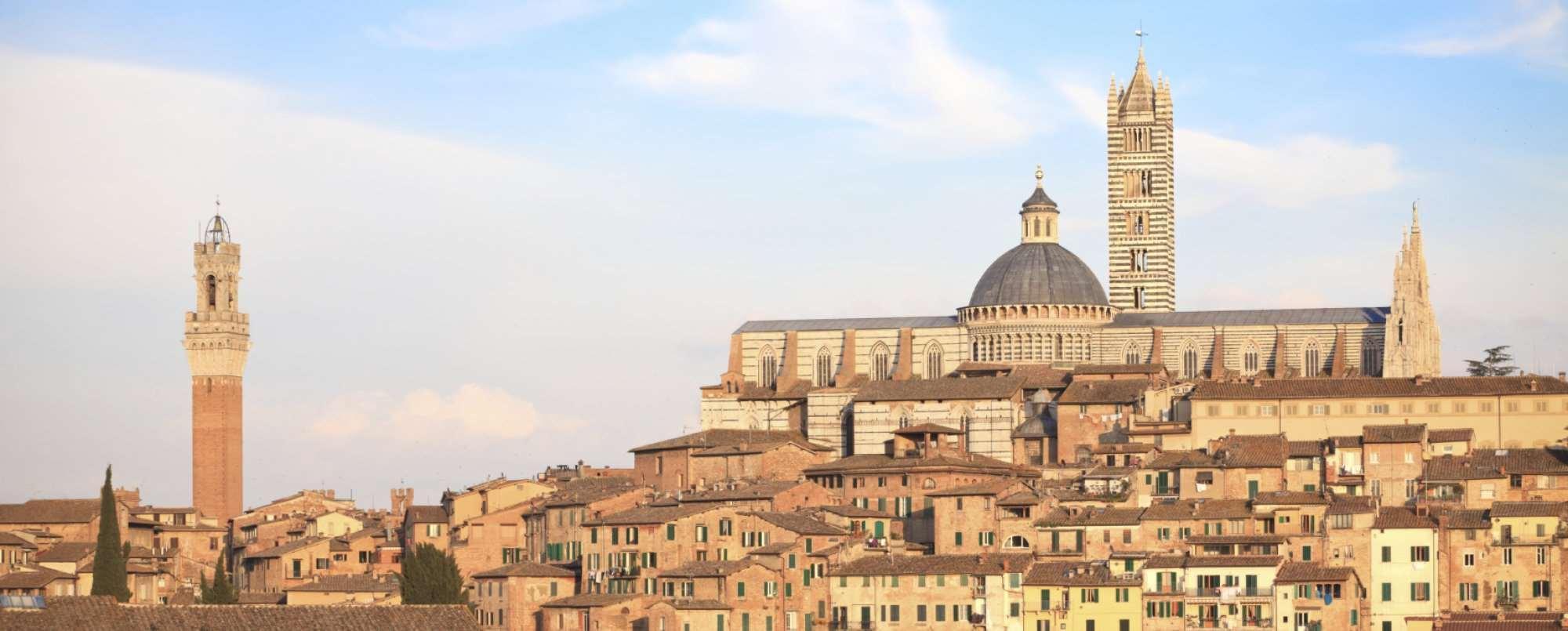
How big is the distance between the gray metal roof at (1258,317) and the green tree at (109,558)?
36.6 m

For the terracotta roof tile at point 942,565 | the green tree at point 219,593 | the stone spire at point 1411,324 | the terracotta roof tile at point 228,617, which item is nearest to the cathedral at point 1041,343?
the stone spire at point 1411,324

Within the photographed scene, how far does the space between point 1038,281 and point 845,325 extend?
25.4ft

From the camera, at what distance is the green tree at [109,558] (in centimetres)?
7656

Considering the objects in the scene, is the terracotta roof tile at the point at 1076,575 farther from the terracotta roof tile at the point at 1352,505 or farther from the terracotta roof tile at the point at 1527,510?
the terracotta roof tile at the point at 1527,510

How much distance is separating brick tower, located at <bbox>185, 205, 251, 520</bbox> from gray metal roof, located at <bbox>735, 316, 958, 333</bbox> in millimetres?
17175

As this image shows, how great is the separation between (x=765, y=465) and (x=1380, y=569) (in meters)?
22.5

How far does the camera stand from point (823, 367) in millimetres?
105938

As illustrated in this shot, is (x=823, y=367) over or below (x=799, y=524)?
over

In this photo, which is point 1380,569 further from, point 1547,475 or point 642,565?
point 642,565

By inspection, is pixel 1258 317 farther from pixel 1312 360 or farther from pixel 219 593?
pixel 219 593

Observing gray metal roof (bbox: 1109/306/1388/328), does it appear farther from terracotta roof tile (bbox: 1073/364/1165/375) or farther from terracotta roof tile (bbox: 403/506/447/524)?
terracotta roof tile (bbox: 403/506/447/524)

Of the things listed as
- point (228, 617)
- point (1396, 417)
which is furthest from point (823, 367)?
point (228, 617)

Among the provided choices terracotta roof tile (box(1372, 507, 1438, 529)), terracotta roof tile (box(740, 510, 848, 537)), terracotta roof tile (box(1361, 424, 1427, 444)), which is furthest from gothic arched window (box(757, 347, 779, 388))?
terracotta roof tile (box(1372, 507, 1438, 529))

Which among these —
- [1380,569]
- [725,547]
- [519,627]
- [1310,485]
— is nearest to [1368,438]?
[1310,485]
